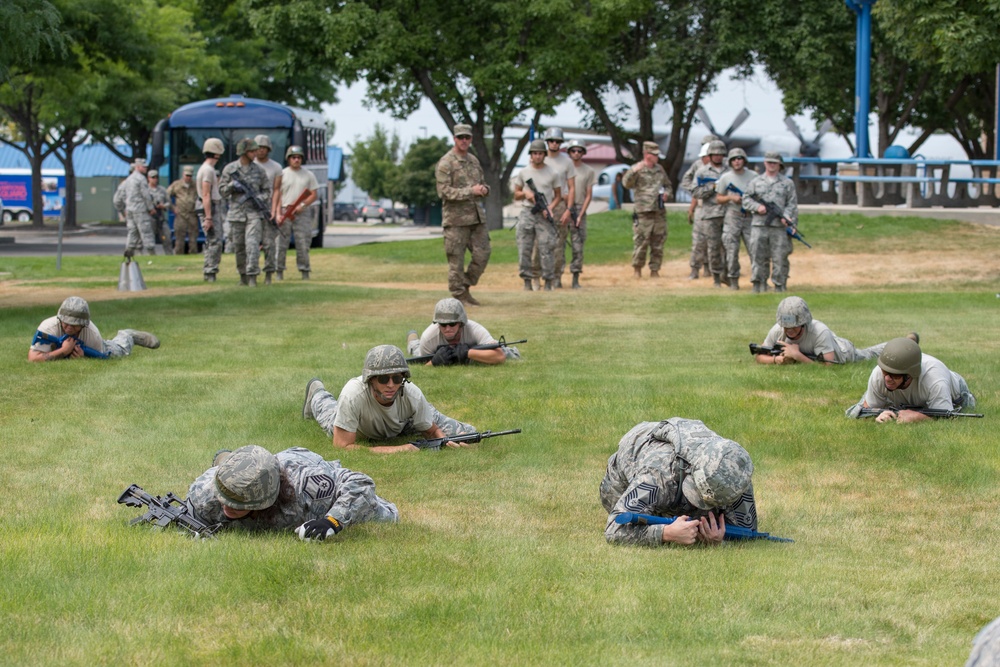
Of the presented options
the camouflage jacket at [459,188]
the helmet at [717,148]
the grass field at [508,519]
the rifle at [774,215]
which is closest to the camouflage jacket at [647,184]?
the helmet at [717,148]

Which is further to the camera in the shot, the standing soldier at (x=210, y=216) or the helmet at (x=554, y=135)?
the standing soldier at (x=210, y=216)

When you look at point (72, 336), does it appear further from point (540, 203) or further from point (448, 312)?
point (540, 203)

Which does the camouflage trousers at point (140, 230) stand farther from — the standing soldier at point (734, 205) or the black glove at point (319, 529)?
the black glove at point (319, 529)

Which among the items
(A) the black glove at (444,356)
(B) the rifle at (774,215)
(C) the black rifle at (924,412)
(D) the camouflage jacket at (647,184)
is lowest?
(C) the black rifle at (924,412)

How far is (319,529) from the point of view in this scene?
7.23m

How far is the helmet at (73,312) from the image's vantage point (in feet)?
44.9

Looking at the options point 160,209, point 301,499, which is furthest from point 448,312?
point 160,209

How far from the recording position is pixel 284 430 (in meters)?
10.5

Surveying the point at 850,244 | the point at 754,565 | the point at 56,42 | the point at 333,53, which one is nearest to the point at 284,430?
the point at 754,565

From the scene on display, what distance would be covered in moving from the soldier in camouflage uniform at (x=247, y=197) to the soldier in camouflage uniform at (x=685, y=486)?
15170mm

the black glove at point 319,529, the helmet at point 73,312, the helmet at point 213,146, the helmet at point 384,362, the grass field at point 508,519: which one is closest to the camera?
the grass field at point 508,519

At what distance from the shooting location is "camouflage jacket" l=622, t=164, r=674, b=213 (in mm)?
25062

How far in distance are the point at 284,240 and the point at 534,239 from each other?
179 inches

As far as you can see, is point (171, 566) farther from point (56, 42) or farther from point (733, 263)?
point (733, 263)
